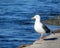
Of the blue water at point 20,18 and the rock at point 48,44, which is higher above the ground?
the blue water at point 20,18

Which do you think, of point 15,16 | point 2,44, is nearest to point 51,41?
point 2,44

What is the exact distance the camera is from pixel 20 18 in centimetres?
1473

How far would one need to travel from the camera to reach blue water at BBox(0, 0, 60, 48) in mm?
9147

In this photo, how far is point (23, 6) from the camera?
59.4 ft

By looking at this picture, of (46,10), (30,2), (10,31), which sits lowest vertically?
(10,31)

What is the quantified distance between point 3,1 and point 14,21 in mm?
6739

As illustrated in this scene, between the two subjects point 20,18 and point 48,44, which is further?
point 20,18

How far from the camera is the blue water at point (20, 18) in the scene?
915 centimetres

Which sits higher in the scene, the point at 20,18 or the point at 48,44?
the point at 20,18

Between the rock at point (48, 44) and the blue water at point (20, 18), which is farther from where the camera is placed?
the blue water at point (20, 18)

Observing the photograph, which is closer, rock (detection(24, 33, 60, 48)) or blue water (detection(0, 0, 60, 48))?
rock (detection(24, 33, 60, 48))

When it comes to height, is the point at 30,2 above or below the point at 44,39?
above

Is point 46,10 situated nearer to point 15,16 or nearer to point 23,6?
point 23,6

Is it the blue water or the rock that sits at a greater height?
the blue water
